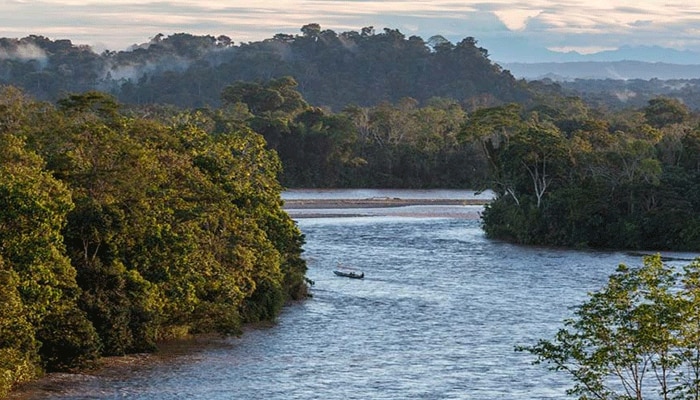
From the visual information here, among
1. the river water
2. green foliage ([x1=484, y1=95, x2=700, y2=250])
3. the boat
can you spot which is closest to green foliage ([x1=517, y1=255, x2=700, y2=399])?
the river water

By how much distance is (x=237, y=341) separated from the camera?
42.9 meters

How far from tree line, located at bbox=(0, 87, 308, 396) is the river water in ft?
4.74

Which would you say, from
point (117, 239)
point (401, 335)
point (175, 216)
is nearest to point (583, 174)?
point (401, 335)

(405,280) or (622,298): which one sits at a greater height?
(622,298)

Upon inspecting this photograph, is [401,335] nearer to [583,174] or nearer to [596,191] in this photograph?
[596,191]

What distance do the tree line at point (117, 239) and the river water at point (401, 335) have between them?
144 cm

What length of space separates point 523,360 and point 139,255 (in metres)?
13.8

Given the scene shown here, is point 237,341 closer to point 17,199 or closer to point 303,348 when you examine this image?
point 303,348

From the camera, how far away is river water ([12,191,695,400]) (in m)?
35.7

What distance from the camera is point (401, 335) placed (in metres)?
44.7

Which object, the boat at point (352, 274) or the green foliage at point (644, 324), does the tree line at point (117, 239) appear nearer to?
the boat at point (352, 274)

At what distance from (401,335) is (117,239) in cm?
1222

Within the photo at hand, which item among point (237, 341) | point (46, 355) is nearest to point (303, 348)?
point (237, 341)

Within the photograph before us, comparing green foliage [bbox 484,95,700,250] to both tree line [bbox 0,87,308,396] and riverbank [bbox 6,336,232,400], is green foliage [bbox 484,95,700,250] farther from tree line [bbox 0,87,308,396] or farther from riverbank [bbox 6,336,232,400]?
riverbank [bbox 6,336,232,400]
